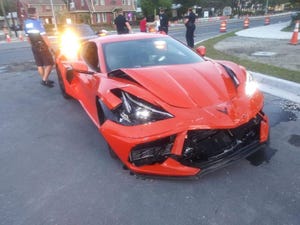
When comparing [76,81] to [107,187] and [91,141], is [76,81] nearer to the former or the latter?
[91,141]

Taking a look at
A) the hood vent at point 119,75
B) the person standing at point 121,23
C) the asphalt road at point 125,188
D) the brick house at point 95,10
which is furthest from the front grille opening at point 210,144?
the brick house at point 95,10

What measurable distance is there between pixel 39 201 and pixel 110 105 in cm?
109

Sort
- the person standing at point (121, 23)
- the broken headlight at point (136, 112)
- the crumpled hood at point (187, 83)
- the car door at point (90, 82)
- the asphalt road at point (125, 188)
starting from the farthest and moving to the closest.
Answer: the person standing at point (121, 23) < the car door at point (90, 82) < the crumpled hood at point (187, 83) < the broken headlight at point (136, 112) < the asphalt road at point (125, 188)

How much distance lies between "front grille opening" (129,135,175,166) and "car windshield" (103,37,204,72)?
136cm

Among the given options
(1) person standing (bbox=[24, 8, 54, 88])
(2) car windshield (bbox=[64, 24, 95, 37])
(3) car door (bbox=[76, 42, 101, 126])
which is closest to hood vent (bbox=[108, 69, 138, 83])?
(3) car door (bbox=[76, 42, 101, 126])

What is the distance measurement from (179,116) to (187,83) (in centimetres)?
58

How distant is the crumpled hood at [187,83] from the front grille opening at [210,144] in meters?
0.29

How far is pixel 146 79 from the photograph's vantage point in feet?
9.77

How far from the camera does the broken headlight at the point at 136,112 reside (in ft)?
8.37

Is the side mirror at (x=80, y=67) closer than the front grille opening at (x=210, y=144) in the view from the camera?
No

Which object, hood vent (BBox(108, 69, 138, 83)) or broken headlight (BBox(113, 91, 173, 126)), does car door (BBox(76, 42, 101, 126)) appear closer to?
hood vent (BBox(108, 69, 138, 83))

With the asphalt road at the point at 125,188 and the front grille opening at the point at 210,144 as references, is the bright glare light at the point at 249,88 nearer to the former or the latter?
the front grille opening at the point at 210,144

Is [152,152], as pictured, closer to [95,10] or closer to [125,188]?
[125,188]

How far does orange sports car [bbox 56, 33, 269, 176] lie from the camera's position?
2.44m
